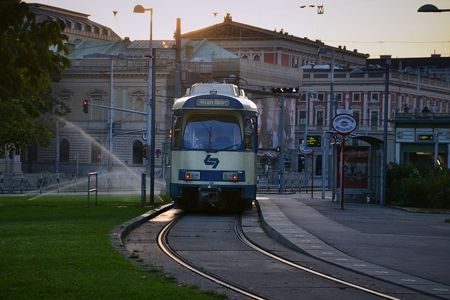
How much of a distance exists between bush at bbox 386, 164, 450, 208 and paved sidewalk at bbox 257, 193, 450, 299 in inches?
112

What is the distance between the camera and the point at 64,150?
10212 cm

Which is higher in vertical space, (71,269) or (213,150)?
(213,150)

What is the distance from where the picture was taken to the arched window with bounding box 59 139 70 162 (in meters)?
102

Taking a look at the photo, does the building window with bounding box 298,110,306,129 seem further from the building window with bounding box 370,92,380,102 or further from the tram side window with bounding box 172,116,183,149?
the tram side window with bounding box 172,116,183,149

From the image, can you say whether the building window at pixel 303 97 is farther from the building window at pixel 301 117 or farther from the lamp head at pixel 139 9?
the lamp head at pixel 139 9

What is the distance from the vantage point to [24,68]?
10.4 m

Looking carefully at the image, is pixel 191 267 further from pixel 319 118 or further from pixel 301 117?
pixel 301 117

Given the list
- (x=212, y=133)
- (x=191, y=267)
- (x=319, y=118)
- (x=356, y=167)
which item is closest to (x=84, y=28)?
(x=319, y=118)

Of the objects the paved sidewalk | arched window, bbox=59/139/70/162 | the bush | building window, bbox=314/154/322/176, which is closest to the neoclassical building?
arched window, bbox=59/139/70/162

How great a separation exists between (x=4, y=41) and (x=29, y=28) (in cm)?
79

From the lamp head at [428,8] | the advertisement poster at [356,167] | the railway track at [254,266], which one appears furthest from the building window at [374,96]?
the railway track at [254,266]

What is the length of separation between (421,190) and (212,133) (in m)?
10.6

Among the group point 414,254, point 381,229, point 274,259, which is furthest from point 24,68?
point 381,229

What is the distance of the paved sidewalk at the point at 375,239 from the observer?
1667cm
